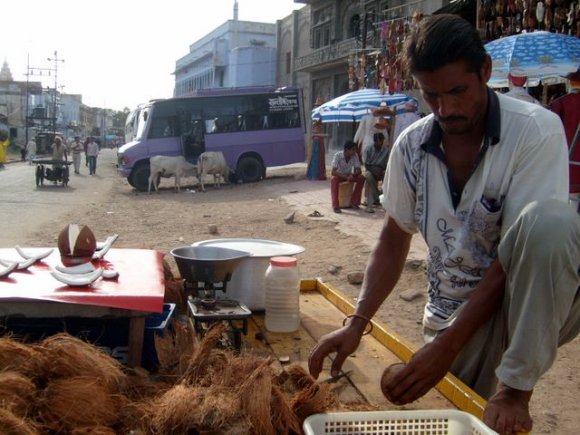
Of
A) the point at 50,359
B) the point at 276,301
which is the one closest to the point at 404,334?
the point at 276,301

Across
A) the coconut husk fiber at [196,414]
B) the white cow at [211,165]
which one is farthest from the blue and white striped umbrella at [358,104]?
the coconut husk fiber at [196,414]

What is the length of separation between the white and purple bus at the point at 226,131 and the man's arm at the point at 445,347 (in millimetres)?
16937

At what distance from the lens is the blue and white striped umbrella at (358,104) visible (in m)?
12.9

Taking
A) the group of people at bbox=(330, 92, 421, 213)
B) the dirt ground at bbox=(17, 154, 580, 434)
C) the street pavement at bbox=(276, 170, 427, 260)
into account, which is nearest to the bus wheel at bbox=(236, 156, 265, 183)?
the dirt ground at bbox=(17, 154, 580, 434)

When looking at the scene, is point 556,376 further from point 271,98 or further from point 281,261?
point 271,98

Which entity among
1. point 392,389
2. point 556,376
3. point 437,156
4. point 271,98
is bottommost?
point 556,376

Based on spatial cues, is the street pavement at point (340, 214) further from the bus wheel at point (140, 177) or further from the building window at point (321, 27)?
the building window at point (321, 27)

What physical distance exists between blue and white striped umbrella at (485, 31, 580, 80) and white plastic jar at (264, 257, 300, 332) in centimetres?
371

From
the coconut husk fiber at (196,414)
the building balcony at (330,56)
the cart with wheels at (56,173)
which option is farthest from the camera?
the building balcony at (330,56)

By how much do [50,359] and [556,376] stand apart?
345 centimetres

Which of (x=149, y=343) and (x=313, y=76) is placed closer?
(x=149, y=343)

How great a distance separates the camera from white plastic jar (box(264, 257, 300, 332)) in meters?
3.02

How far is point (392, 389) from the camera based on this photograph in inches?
68.5

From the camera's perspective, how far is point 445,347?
170 centimetres
